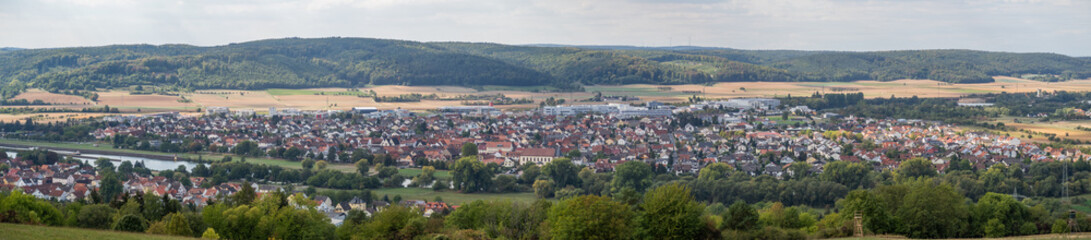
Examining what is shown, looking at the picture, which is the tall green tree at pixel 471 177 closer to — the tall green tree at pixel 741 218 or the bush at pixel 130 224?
the bush at pixel 130 224

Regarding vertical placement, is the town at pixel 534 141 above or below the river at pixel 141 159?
above

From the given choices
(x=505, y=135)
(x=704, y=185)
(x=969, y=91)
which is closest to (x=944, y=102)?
(x=969, y=91)

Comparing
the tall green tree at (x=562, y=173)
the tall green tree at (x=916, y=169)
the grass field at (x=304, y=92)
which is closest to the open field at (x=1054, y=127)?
the tall green tree at (x=916, y=169)

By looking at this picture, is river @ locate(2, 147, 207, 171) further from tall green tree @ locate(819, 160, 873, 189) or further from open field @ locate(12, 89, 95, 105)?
open field @ locate(12, 89, 95, 105)

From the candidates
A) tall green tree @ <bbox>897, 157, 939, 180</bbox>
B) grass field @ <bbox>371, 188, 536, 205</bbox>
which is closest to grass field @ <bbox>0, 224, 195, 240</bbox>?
grass field @ <bbox>371, 188, 536, 205</bbox>

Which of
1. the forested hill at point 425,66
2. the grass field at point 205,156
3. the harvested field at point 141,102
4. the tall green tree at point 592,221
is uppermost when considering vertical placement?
the forested hill at point 425,66

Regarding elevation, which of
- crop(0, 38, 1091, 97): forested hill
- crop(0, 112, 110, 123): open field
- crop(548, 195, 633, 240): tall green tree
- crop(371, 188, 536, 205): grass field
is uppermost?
crop(0, 38, 1091, 97): forested hill

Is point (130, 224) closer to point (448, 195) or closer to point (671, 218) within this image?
point (671, 218)
